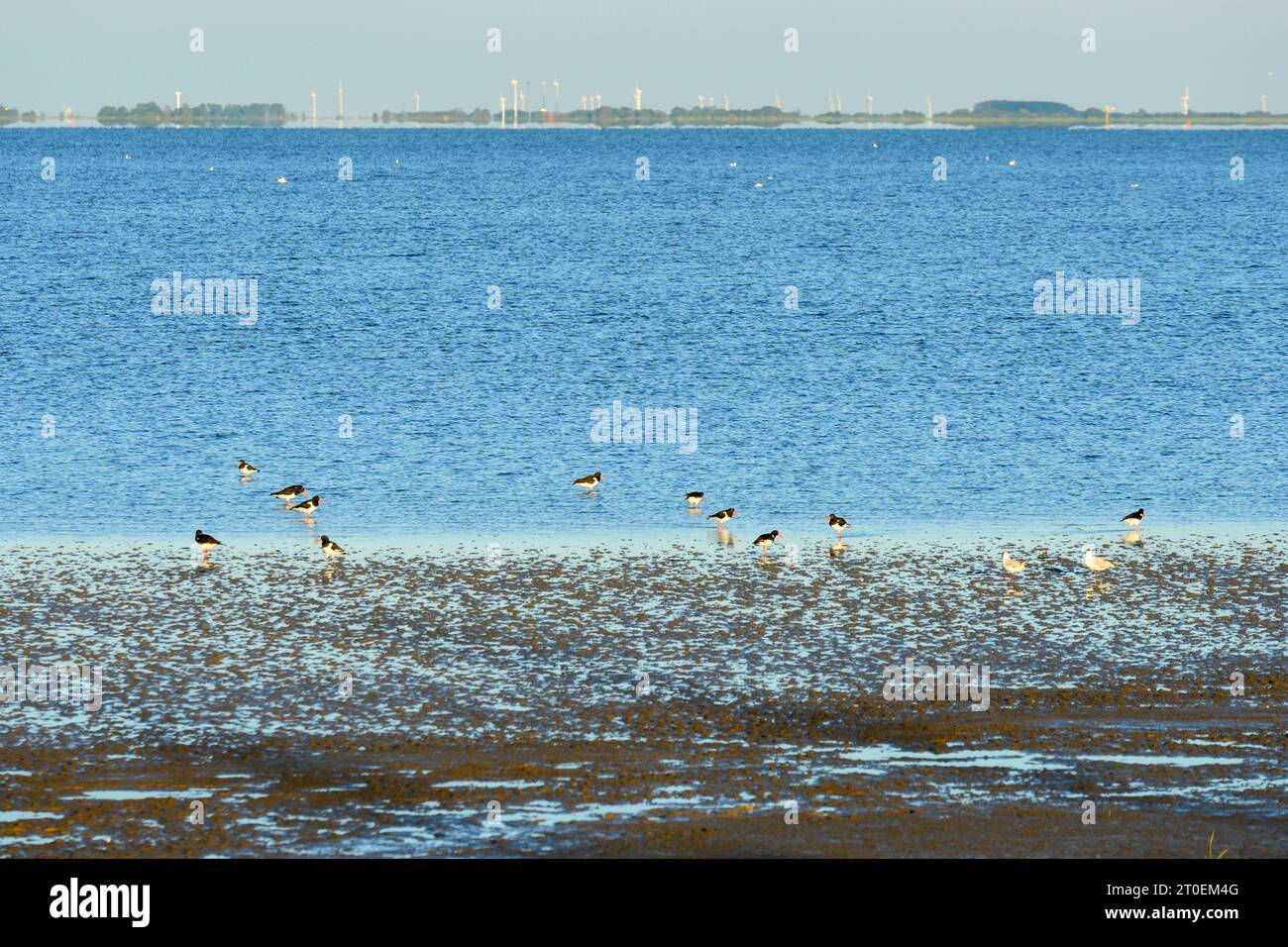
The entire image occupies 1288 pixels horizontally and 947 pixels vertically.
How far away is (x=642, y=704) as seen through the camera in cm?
2155

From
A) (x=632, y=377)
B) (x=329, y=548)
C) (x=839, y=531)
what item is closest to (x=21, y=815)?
(x=329, y=548)

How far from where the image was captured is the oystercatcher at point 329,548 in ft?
102

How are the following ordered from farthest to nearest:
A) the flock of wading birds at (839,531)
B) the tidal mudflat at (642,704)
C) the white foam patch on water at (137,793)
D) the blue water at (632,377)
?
the blue water at (632,377) → the flock of wading birds at (839,531) → the white foam patch on water at (137,793) → the tidal mudflat at (642,704)

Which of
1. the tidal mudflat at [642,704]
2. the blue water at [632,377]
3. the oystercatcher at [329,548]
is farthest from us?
the blue water at [632,377]

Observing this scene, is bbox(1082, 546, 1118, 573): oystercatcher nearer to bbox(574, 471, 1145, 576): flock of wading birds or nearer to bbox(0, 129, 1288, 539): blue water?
bbox(574, 471, 1145, 576): flock of wading birds

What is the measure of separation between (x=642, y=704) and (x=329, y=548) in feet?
36.8

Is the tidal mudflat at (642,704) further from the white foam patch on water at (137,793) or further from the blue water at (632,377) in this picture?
the blue water at (632,377)

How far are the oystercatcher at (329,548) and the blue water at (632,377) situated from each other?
8.41 feet

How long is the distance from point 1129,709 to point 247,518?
2037 centimetres

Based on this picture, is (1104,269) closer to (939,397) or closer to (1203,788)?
(939,397)

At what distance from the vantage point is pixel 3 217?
136 m

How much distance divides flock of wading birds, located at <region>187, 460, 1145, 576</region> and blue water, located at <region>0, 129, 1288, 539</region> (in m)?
0.62

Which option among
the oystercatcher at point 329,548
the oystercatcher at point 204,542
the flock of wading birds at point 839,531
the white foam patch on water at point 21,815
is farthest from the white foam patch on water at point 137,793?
the flock of wading birds at point 839,531
